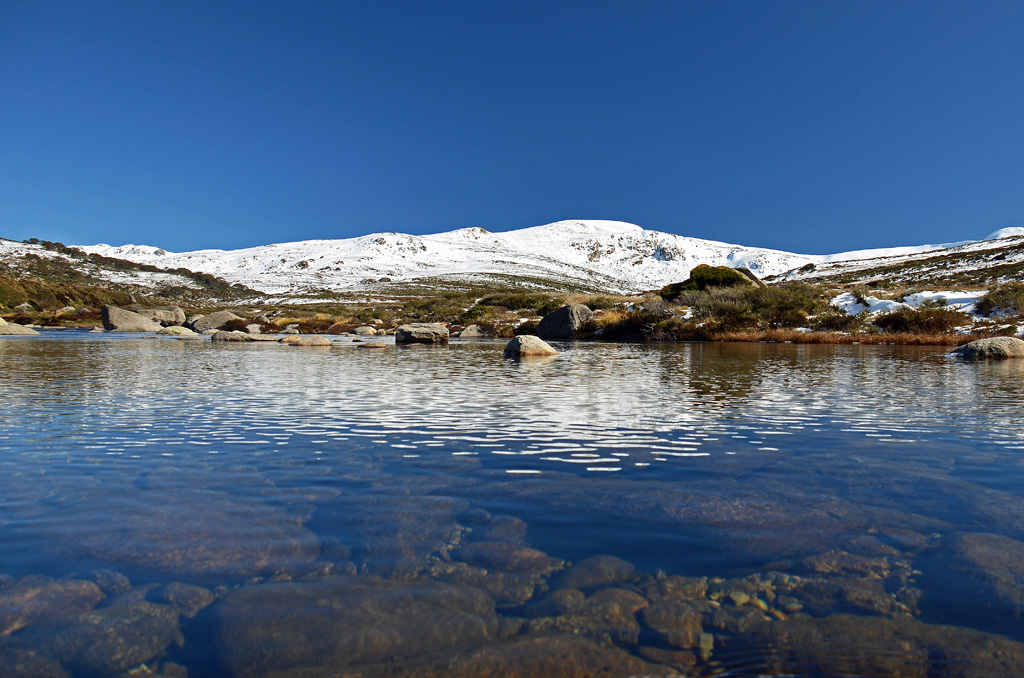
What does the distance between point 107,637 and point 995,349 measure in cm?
2415

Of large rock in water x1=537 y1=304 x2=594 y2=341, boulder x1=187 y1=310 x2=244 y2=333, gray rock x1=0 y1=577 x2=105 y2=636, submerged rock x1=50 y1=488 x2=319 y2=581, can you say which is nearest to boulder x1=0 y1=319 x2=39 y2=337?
boulder x1=187 y1=310 x2=244 y2=333

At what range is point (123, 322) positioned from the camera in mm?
43031

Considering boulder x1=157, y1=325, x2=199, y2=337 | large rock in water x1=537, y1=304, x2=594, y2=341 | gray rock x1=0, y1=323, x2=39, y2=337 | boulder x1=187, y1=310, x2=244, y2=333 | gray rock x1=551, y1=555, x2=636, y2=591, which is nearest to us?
gray rock x1=551, y1=555, x2=636, y2=591

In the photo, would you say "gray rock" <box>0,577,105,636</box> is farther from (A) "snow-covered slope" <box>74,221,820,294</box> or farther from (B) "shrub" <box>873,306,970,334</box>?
(A) "snow-covered slope" <box>74,221,820,294</box>

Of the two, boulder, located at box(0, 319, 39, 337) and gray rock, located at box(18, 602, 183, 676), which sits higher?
boulder, located at box(0, 319, 39, 337)

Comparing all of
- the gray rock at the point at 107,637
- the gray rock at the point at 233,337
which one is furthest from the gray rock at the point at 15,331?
the gray rock at the point at 107,637

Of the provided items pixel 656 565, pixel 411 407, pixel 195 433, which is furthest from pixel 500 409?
pixel 656 565

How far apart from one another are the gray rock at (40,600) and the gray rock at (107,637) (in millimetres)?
82

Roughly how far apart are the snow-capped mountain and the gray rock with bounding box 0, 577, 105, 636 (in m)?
115

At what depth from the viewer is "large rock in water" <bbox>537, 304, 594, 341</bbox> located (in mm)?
38219

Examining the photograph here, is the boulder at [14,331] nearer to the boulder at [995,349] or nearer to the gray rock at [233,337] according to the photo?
the gray rock at [233,337]

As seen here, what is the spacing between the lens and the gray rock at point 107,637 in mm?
2492

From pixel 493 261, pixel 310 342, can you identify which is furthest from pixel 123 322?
pixel 493 261

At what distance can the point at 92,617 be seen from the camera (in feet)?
9.20
